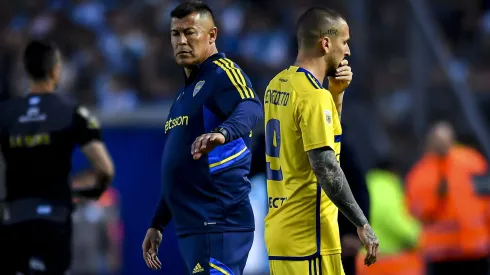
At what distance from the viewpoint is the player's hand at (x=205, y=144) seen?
18.0 ft

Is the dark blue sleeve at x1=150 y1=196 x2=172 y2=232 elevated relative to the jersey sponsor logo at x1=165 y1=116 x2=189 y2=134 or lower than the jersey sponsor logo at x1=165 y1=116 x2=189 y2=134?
lower

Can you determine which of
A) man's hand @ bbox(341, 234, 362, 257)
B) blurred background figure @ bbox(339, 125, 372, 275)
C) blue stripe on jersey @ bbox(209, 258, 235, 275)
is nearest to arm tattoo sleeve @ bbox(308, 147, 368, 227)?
blue stripe on jersey @ bbox(209, 258, 235, 275)

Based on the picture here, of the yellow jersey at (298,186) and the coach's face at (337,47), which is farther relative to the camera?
the coach's face at (337,47)

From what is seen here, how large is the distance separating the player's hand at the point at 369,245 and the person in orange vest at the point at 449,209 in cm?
589

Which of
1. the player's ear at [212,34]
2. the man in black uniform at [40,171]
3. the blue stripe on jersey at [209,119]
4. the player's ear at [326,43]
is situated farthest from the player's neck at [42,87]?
the player's ear at [326,43]

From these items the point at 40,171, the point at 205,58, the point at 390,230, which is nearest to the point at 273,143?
the point at 205,58

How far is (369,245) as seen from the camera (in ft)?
18.9

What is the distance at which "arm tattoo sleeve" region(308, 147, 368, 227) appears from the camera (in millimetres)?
5809

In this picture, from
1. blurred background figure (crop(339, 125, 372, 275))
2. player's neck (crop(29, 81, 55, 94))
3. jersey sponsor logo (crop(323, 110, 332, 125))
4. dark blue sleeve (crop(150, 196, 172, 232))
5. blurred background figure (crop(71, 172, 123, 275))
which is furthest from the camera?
blurred background figure (crop(71, 172, 123, 275))

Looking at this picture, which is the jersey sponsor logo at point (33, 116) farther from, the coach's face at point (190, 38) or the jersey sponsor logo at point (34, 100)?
the coach's face at point (190, 38)

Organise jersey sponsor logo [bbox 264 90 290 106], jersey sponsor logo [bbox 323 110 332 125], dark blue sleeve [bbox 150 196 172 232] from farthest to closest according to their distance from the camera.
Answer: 1. dark blue sleeve [bbox 150 196 172 232]
2. jersey sponsor logo [bbox 264 90 290 106]
3. jersey sponsor logo [bbox 323 110 332 125]

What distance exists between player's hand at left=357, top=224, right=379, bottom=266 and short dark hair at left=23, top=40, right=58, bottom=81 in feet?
9.97

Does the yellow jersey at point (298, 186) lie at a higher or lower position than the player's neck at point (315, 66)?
lower

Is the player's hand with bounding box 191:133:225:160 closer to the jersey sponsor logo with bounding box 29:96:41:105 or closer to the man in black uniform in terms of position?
the man in black uniform
